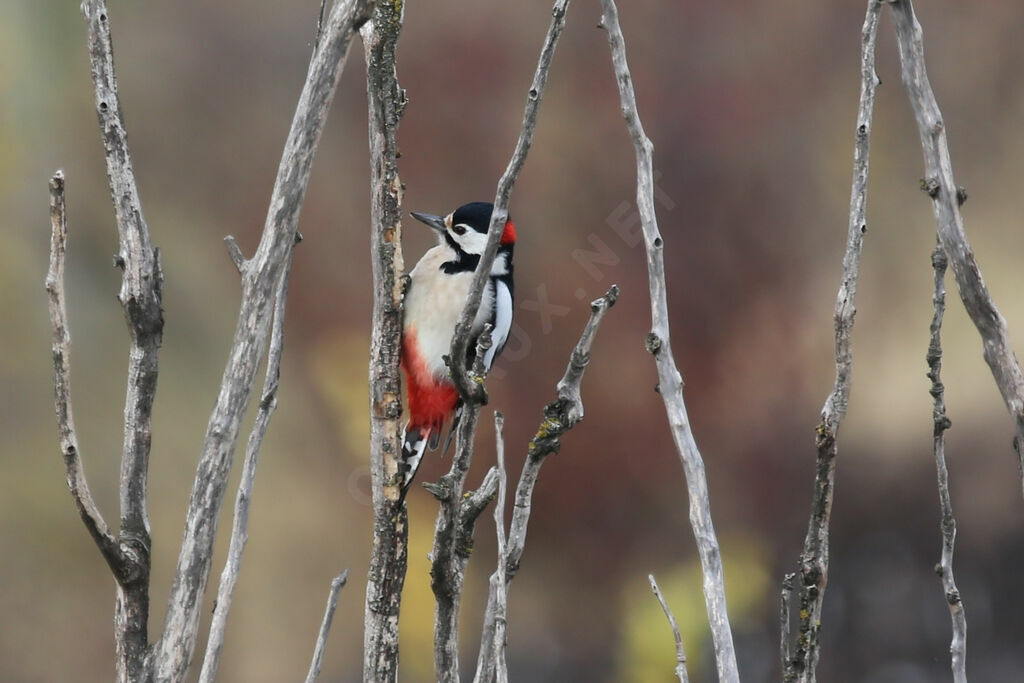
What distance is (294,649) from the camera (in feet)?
10.2

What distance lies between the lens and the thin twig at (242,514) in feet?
3.16

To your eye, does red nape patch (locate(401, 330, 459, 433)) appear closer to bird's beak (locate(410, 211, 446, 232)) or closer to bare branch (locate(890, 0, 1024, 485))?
bird's beak (locate(410, 211, 446, 232))

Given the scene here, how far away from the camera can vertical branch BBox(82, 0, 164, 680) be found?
0.86 metres

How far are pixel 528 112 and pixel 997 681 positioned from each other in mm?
2897

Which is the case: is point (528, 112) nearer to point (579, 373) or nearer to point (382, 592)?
point (579, 373)

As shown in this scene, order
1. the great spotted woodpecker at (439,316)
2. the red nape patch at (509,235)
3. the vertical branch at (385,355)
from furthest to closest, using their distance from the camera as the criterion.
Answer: the red nape patch at (509,235) < the great spotted woodpecker at (439,316) < the vertical branch at (385,355)

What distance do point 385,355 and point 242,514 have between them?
0.23 m

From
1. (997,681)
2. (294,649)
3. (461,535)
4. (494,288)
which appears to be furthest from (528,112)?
(997,681)

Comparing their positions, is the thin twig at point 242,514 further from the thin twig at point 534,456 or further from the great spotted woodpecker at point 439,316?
the great spotted woodpecker at point 439,316

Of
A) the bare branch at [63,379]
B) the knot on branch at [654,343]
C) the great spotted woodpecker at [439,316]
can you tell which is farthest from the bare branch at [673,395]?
the great spotted woodpecker at [439,316]

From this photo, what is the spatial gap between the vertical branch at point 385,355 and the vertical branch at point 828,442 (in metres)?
0.40

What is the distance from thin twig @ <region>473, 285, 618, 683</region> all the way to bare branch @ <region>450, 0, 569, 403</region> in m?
0.07

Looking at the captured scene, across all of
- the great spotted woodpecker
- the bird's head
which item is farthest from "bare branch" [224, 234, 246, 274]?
the bird's head

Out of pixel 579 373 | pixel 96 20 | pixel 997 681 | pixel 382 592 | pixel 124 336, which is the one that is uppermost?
pixel 124 336
